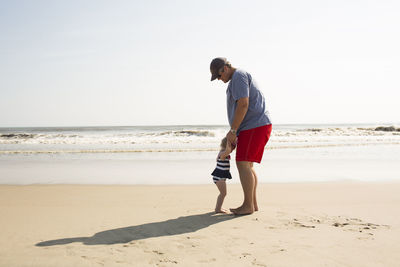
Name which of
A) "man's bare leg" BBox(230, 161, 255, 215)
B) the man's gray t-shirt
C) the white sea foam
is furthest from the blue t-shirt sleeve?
the white sea foam

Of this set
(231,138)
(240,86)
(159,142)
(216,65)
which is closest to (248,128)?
(231,138)

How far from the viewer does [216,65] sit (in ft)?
12.0

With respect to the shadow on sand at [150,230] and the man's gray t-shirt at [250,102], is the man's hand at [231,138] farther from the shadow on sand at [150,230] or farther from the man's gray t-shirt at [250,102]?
the shadow on sand at [150,230]

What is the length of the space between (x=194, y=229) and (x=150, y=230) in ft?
1.31

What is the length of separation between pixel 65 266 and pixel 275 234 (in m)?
1.68

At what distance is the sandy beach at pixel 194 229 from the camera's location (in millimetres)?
2359

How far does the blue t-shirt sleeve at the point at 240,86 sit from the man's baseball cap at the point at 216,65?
215 mm

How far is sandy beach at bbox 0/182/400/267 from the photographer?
2359 mm

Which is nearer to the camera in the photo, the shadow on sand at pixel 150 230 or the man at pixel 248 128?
the shadow on sand at pixel 150 230

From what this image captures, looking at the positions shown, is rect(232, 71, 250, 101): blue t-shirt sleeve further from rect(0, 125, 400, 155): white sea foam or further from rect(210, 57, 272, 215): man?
rect(0, 125, 400, 155): white sea foam

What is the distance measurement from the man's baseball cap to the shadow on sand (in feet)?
5.03

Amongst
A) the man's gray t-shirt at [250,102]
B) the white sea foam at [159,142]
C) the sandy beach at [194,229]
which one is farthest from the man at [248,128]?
the white sea foam at [159,142]

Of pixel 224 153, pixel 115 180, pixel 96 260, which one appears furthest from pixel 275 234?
pixel 115 180

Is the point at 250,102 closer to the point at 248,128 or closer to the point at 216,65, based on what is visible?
the point at 248,128
